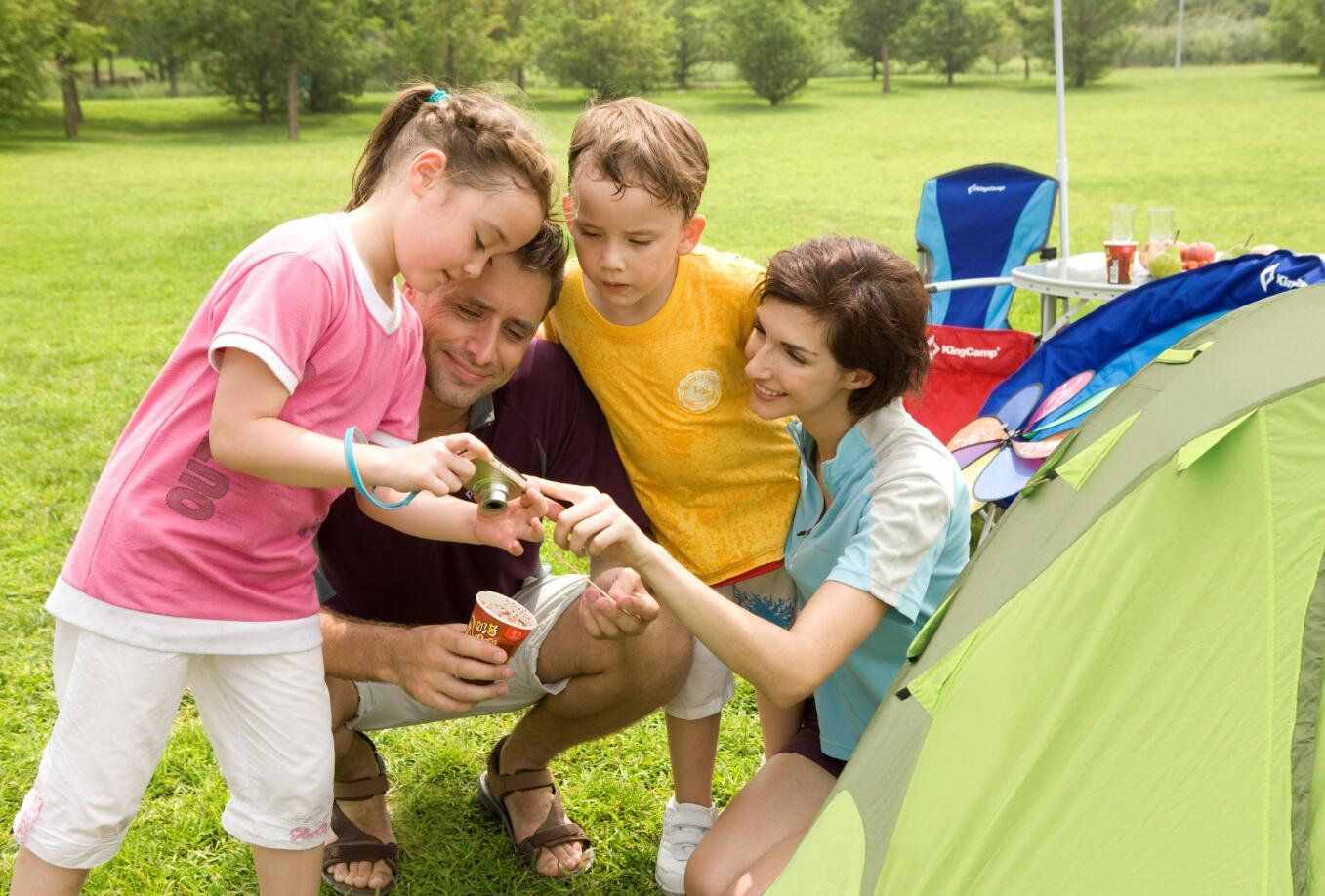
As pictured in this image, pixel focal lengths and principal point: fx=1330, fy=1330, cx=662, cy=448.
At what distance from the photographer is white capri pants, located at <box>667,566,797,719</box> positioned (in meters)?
2.65

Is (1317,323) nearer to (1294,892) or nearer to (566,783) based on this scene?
(1294,892)

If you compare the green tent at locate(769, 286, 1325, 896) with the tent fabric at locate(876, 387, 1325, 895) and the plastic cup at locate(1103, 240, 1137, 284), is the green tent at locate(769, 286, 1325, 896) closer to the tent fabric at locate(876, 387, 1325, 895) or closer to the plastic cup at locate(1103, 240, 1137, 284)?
the tent fabric at locate(876, 387, 1325, 895)

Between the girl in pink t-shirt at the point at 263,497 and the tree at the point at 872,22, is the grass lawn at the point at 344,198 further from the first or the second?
the tree at the point at 872,22

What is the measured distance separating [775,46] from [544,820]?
3449 centimetres

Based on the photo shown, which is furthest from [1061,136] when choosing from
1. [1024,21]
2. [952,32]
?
[1024,21]

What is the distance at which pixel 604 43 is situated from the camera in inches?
1483

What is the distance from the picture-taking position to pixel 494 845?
2.85 meters

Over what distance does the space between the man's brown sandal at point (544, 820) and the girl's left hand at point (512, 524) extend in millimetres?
826

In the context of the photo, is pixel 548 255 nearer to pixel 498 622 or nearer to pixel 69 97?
pixel 498 622

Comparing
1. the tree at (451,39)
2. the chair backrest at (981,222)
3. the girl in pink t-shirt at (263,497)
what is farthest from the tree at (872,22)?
the girl in pink t-shirt at (263,497)

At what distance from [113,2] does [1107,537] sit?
1372 inches

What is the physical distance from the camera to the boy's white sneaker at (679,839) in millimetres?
2637

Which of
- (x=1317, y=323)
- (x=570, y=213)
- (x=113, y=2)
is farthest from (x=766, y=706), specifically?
(x=113, y=2)

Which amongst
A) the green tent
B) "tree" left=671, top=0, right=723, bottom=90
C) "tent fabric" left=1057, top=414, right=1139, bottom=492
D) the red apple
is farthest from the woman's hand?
"tree" left=671, top=0, right=723, bottom=90
